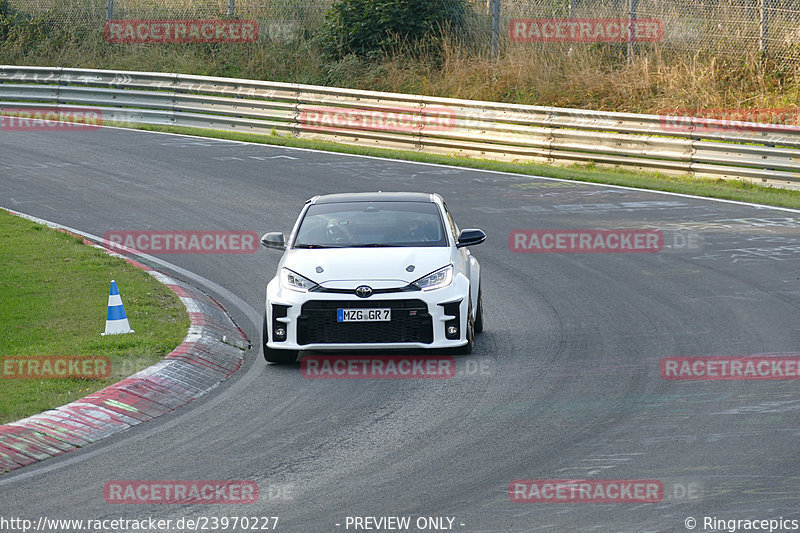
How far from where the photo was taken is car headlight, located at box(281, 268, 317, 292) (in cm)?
1065

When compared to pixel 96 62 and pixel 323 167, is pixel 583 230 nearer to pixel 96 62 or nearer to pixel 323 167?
pixel 323 167

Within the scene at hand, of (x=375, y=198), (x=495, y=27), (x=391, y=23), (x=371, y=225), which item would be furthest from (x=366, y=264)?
(x=391, y=23)

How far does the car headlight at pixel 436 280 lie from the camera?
10648mm

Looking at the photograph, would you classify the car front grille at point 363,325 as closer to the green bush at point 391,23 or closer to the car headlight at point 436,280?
the car headlight at point 436,280

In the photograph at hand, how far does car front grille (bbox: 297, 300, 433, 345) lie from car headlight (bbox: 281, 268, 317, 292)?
19 centimetres

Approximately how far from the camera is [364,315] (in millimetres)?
10430

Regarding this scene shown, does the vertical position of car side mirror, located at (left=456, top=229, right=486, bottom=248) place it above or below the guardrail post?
below

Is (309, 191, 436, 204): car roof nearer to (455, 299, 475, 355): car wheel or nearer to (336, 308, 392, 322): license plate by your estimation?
(455, 299, 475, 355): car wheel

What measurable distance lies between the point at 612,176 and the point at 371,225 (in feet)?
36.5

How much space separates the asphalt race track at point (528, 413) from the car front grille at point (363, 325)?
0.43 metres

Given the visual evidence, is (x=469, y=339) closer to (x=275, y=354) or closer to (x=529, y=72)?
(x=275, y=354)

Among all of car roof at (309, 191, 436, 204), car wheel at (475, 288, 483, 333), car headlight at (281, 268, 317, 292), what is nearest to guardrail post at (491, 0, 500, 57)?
car roof at (309, 191, 436, 204)

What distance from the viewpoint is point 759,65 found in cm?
2616

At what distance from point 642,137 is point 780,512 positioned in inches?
638
